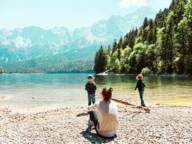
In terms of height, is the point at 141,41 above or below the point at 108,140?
above

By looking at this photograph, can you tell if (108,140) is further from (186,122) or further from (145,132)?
(186,122)

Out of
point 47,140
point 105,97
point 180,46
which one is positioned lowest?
point 47,140

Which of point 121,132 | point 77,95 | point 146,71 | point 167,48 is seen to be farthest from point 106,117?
point 146,71

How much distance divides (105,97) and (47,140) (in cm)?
351

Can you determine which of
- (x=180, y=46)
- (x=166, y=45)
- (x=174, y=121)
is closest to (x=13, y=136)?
(x=174, y=121)

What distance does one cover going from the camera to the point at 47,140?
1869cm

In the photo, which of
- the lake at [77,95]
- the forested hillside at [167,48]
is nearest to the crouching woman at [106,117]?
the lake at [77,95]

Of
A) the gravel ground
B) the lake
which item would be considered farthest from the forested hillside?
the gravel ground

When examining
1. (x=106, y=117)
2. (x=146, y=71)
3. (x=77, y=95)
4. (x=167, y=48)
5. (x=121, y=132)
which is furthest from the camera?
(x=146, y=71)

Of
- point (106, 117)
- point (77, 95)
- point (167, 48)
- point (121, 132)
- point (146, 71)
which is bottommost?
point (77, 95)

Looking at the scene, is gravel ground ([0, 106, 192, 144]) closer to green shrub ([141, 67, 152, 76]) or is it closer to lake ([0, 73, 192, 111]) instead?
lake ([0, 73, 192, 111])

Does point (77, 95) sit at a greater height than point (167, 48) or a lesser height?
lesser

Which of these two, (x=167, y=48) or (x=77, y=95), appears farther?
(x=167, y=48)

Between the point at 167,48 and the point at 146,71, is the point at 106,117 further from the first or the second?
the point at 146,71
